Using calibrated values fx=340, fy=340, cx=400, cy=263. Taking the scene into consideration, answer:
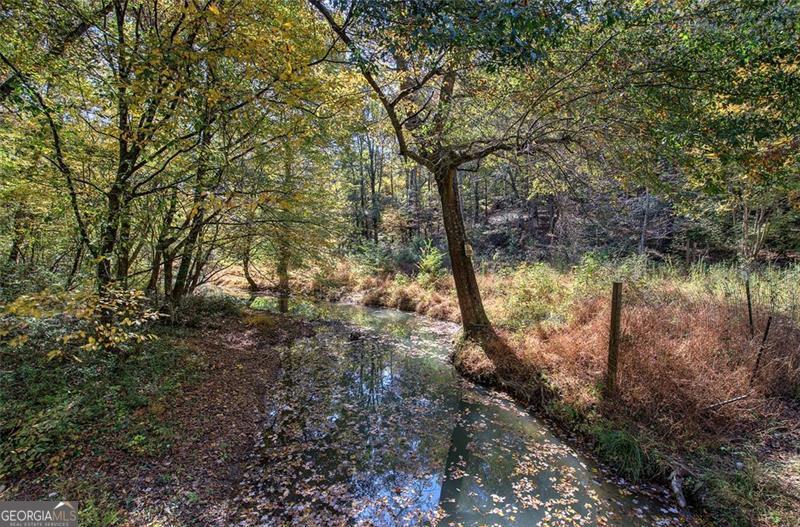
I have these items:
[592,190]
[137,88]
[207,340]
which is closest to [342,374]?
[207,340]

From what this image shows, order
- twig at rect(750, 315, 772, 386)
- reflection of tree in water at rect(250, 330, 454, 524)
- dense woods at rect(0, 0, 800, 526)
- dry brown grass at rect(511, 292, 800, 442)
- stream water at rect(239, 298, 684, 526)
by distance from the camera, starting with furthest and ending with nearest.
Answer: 1. twig at rect(750, 315, 772, 386)
2. dry brown grass at rect(511, 292, 800, 442)
3. reflection of tree in water at rect(250, 330, 454, 524)
4. stream water at rect(239, 298, 684, 526)
5. dense woods at rect(0, 0, 800, 526)

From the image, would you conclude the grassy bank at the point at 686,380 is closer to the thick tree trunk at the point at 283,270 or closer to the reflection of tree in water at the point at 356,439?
the reflection of tree in water at the point at 356,439

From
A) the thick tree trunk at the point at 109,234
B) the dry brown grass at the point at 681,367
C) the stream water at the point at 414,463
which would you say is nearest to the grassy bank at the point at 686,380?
the dry brown grass at the point at 681,367

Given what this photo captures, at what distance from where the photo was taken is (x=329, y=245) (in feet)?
26.5

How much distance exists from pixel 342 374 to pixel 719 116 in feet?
22.9

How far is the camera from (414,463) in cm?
425

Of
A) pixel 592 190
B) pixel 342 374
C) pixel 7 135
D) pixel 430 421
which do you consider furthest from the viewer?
pixel 342 374

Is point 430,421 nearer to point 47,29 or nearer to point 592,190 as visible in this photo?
point 592,190

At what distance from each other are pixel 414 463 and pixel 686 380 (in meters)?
3.85

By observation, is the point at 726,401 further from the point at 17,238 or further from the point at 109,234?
the point at 17,238

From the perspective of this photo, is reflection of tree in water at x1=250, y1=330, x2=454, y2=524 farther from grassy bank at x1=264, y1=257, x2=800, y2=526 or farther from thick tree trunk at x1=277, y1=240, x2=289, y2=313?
thick tree trunk at x1=277, y1=240, x2=289, y2=313

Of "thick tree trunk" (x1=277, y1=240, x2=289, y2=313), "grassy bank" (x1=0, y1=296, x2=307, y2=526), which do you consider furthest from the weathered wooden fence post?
"thick tree trunk" (x1=277, y1=240, x2=289, y2=313)

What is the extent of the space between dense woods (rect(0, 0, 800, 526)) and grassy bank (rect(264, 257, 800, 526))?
3 centimetres

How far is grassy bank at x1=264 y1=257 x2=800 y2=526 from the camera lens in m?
3.60
